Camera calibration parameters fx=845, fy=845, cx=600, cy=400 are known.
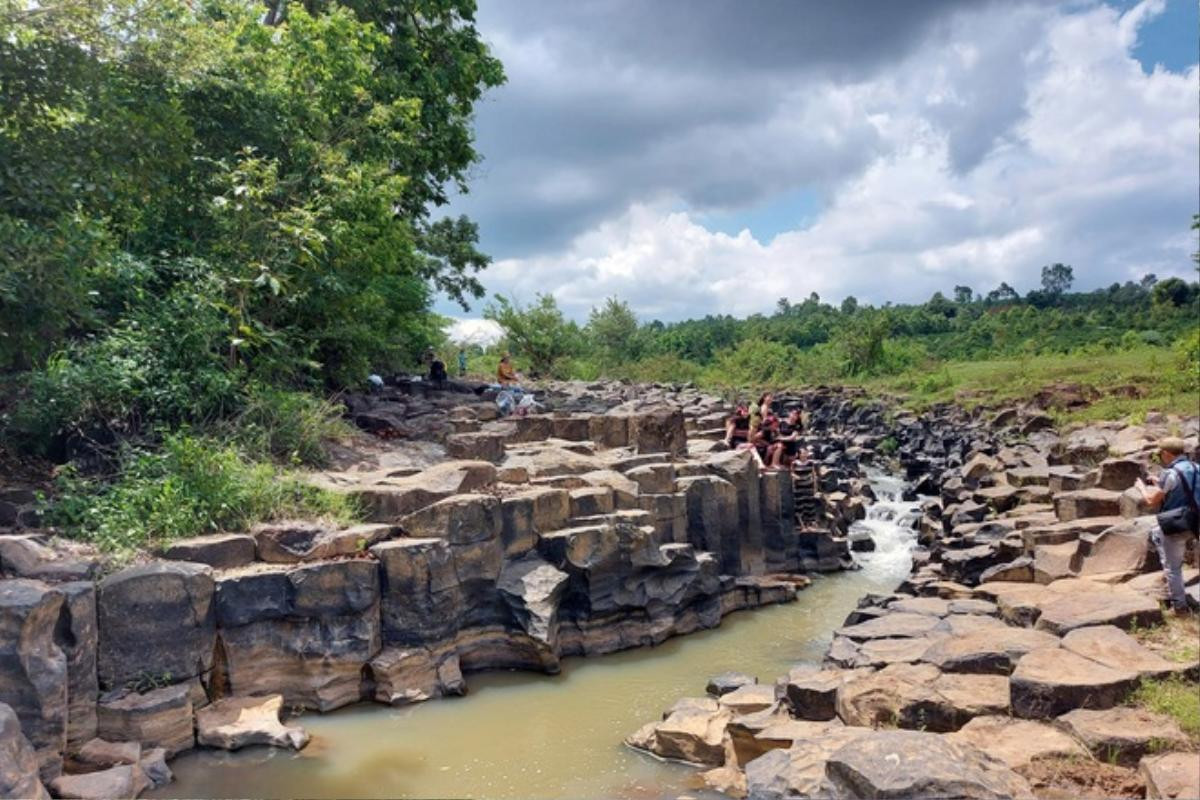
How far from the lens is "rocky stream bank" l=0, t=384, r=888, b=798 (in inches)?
251

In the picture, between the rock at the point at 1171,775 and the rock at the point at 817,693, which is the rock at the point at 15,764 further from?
the rock at the point at 1171,775

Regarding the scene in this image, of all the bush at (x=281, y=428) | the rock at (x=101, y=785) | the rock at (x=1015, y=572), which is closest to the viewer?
the rock at (x=101, y=785)

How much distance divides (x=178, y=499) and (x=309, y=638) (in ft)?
6.20

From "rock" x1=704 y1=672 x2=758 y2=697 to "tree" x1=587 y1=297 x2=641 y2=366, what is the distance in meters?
38.0

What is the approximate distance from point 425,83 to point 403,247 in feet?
17.3

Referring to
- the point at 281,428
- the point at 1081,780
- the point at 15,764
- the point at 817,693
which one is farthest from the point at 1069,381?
the point at 15,764

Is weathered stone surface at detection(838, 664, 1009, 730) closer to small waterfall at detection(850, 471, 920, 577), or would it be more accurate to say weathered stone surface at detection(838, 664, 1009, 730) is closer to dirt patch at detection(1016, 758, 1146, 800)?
dirt patch at detection(1016, 758, 1146, 800)

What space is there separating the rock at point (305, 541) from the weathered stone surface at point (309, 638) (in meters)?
0.19

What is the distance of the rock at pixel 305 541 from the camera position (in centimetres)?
809

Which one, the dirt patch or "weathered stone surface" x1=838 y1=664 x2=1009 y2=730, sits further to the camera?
"weathered stone surface" x1=838 y1=664 x2=1009 y2=730

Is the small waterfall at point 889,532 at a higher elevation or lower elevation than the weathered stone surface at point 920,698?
lower

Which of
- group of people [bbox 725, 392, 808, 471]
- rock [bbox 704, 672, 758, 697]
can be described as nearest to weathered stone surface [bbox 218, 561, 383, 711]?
rock [bbox 704, 672, 758, 697]

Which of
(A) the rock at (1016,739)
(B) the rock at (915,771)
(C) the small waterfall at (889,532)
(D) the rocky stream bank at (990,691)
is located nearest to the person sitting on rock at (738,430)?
(C) the small waterfall at (889,532)

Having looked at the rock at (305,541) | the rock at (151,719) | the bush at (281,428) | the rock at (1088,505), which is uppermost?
the bush at (281,428)
